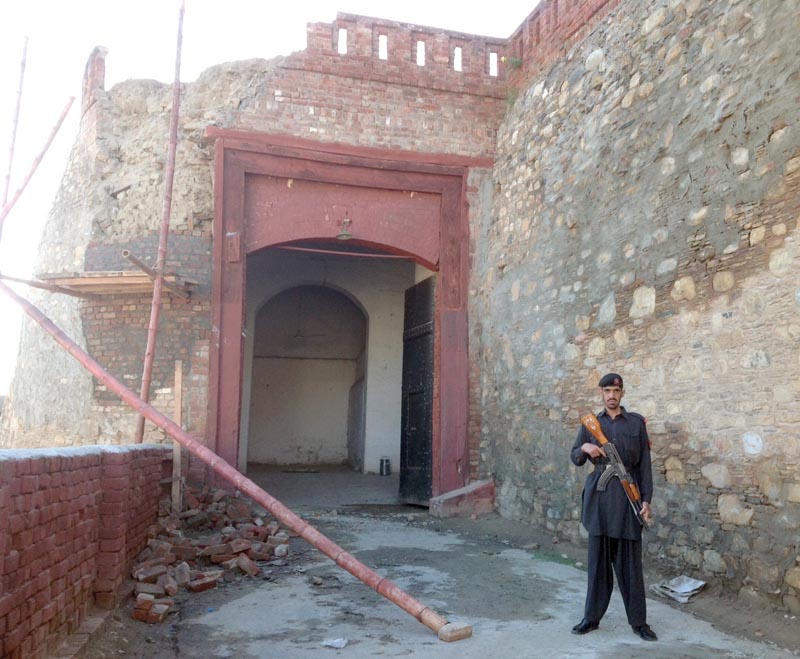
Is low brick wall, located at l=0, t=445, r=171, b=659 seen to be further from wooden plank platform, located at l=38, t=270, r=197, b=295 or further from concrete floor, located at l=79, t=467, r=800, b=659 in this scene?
wooden plank platform, located at l=38, t=270, r=197, b=295

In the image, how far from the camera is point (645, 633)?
3877 mm

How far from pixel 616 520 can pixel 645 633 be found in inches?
23.5

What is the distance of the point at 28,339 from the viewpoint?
385 inches

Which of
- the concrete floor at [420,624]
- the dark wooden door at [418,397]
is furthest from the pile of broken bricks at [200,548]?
the dark wooden door at [418,397]

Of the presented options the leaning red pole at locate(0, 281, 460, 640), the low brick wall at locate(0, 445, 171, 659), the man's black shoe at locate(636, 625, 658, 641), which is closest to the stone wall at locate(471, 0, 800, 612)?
the man's black shoe at locate(636, 625, 658, 641)

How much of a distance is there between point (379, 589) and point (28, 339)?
745 centimetres

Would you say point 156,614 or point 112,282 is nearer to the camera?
point 156,614

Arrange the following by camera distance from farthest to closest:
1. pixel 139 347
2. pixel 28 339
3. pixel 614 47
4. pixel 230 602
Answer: pixel 28 339, pixel 139 347, pixel 614 47, pixel 230 602

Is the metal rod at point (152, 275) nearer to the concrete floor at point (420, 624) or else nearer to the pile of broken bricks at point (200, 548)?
the pile of broken bricks at point (200, 548)

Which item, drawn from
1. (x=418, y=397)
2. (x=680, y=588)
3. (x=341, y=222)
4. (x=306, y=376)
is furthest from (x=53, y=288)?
(x=306, y=376)

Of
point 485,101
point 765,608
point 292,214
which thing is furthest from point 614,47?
point 765,608

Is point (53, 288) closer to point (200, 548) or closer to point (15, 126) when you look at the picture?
point (15, 126)

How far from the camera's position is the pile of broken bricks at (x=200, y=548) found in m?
4.72

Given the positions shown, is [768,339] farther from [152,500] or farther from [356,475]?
[356,475]
